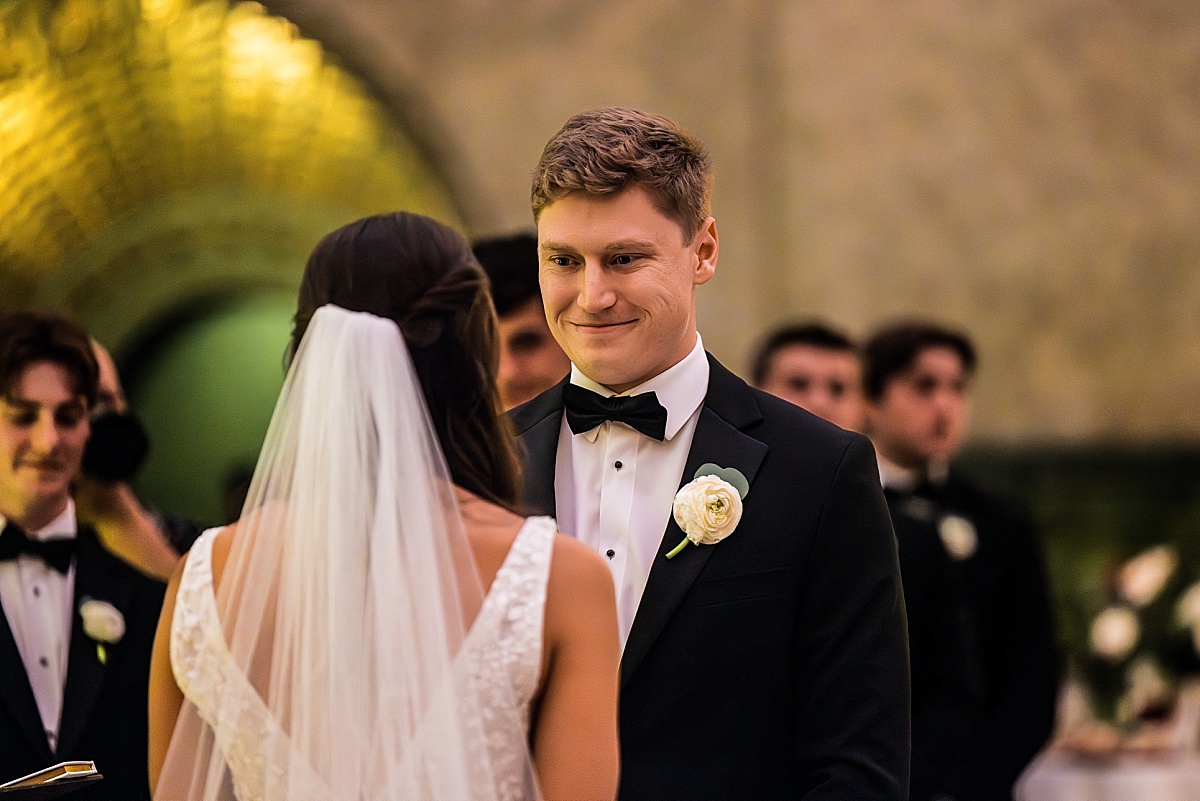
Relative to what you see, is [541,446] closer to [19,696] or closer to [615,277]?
[615,277]

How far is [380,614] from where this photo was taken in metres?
2.23

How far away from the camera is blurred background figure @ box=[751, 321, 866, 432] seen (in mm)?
5160

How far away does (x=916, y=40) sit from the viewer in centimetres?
802

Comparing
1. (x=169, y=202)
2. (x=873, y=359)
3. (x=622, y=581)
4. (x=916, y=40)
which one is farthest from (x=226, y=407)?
(x=622, y=581)

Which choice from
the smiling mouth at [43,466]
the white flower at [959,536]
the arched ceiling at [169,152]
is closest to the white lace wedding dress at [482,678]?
the smiling mouth at [43,466]

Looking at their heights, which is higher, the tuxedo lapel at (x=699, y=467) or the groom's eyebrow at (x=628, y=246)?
the groom's eyebrow at (x=628, y=246)

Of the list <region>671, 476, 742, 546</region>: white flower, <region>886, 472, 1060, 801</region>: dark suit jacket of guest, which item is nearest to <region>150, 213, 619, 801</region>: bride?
<region>671, 476, 742, 546</region>: white flower

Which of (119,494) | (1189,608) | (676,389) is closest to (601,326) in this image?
(676,389)

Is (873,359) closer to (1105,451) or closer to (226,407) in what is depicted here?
(1105,451)

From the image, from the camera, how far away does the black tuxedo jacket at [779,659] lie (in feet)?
8.34

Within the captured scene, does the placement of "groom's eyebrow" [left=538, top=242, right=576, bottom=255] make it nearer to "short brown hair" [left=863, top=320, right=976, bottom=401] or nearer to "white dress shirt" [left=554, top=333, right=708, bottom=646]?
"white dress shirt" [left=554, top=333, right=708, bottom=646]

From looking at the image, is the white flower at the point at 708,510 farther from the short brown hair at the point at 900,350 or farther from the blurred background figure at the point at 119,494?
the short brown hair at the point at 900,350

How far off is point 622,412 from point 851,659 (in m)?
0.59

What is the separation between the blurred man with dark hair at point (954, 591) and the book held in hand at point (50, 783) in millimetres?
2609
